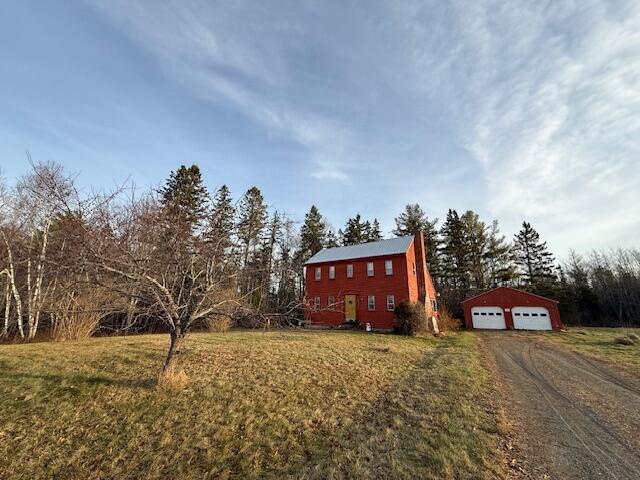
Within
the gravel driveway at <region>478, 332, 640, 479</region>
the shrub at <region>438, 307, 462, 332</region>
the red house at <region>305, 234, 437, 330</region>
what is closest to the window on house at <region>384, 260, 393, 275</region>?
the red house at <region>305, 234, 437, 330</region>

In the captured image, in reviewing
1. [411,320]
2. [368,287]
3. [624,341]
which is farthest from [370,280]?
[624,341]

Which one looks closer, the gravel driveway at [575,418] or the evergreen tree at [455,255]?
the gravel driveway at [575,418]

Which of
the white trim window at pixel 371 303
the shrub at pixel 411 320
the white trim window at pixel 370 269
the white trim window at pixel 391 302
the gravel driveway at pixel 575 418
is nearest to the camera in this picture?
the gravel driveway at pixel 575 418

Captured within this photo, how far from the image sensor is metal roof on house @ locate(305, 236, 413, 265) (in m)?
24.5

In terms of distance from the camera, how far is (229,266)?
7.37m

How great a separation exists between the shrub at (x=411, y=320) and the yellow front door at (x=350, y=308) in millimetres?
5041

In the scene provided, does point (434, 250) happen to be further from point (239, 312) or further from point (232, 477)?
point (232, 477)

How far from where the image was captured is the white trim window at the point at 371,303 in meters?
23.8

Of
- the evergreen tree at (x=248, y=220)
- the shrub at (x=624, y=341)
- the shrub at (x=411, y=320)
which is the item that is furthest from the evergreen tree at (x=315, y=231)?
the evergreen tree at (x=248, y=220)

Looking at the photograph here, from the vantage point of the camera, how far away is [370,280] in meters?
24.6

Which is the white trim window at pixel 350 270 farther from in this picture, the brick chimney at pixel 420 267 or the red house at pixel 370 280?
the brick chimney at pixel 420 267

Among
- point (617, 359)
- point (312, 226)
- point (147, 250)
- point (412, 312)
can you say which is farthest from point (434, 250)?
point (147, 250)

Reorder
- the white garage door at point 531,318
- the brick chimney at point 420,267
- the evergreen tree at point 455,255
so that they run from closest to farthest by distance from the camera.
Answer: the brick chimney at point 420,267 → the white garage door at point 531,318 → the evergreen tree at point 455,255

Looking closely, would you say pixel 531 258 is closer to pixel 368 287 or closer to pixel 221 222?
pixel 368 287
